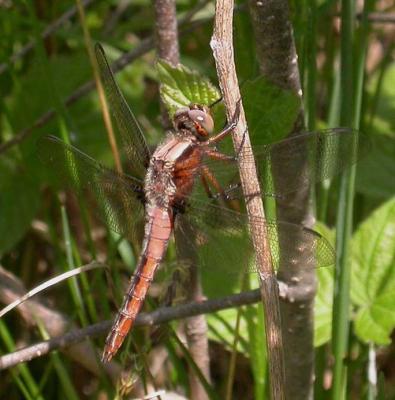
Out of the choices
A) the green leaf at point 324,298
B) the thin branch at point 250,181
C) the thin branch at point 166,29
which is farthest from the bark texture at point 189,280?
the thin branch at point 250,181

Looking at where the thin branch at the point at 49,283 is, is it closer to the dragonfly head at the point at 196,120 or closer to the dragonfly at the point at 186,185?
the dragonfly at the point at 186,185

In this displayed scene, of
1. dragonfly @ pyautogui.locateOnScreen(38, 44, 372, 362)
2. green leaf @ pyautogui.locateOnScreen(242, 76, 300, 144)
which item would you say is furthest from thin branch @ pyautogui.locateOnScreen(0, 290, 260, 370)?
green leaf @ pyautogui.locateOnScreen(242, 76, 300, 144)

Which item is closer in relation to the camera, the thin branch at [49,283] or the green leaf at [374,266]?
the thin branch at [49,283]

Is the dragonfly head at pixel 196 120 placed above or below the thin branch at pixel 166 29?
below

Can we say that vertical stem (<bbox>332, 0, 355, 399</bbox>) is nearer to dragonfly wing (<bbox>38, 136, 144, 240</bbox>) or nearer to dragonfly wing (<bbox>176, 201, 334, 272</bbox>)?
dragonfly wing (<bbox>176, 201, 334, 272</bbox>)

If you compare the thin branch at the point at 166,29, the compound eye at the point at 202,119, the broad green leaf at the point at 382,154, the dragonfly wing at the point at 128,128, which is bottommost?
the compound eye at the point at 202,119

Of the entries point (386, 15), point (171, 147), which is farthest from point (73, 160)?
point (386, 15)

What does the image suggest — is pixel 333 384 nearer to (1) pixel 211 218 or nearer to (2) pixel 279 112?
(1) pixel 211 218
